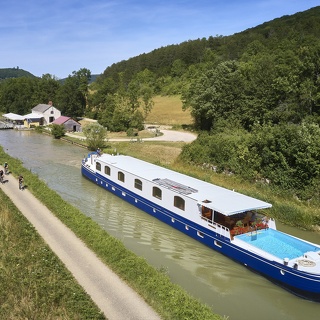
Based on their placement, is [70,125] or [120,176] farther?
[70,125]

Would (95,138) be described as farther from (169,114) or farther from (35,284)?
(35,284)

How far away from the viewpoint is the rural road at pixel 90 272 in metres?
11.8

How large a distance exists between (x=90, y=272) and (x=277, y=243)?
901 cm

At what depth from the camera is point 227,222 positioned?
59.1 feet

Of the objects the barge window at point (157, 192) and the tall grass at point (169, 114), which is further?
the tall grass at point (169, 114)

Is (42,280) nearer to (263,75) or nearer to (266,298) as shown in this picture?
(266,298)

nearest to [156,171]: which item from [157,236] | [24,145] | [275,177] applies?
[157,236]

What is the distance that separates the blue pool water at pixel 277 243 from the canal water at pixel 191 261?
1361mm

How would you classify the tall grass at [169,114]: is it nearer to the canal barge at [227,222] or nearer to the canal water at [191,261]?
the canal water at [191,261]

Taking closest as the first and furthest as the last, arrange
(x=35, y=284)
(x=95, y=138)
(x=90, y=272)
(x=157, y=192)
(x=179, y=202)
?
1. (x=35, y=284)
2. (x=90, y=272)
3. (x=179, y=202)
4. (x=157, y=192)
5. (x=95, y=138)

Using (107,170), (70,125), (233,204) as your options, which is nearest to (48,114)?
(70,125)

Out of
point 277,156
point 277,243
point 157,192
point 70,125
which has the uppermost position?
point 70,125

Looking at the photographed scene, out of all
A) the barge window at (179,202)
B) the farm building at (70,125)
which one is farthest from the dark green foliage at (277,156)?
the farm building at (70,125)

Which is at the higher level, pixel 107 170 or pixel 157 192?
pixel 107 170
